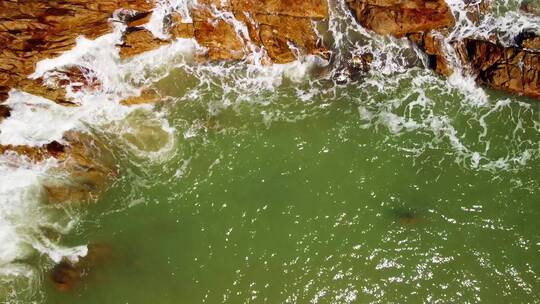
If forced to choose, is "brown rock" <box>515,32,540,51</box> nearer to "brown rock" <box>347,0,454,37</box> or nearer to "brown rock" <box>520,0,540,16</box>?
"brown rock" <box>520,0,540,16</box>

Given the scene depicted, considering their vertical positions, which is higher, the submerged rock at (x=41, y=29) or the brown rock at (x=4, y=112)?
the submerged rock at (x=41, y=29)

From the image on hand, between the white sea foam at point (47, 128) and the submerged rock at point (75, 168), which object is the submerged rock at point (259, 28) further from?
the submerged rock at point (75, 168)

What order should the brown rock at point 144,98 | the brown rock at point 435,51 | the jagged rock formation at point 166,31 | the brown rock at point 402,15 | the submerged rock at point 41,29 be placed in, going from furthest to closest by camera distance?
the brown rock at point 144,98, the brown rock at point 435,51, the brown rock at point 402,15, the jagged rock formation at point 166,31, the submerged rock at point 41,29

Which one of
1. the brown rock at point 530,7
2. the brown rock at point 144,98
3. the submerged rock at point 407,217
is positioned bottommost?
the submerged rock at point 407,217

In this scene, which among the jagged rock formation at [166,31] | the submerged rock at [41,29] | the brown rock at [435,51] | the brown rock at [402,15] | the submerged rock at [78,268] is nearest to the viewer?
the submerged rock at [41,29]

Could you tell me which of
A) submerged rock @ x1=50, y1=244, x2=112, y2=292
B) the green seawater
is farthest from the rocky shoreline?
submerged rock @ x1=50, y1=244, x2=112, y2=292

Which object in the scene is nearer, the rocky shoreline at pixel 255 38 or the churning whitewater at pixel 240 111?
the rocky shoreline at pixel 255 38

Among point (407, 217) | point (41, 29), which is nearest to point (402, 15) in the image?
point (407, 217)

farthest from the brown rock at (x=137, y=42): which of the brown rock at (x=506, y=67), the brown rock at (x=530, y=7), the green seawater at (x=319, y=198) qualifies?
the brown rock at (x=530, y=7)
